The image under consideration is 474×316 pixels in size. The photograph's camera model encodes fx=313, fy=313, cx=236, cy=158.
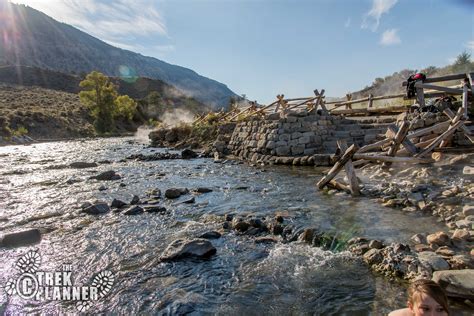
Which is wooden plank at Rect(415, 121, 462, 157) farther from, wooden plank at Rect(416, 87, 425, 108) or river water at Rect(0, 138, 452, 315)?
wooden plank at Rect(416, 87, 425, 108)

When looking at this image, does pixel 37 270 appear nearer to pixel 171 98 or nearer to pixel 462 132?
pixel 462 132

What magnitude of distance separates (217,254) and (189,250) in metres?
0.52

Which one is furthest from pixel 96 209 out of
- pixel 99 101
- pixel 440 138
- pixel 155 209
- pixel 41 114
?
pixel 99 101

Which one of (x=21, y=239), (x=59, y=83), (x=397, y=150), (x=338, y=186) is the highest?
(x=59, y=83)

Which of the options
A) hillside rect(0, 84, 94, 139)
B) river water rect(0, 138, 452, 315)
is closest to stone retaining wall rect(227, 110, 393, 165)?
river water rect(0, 138, 452, 315)

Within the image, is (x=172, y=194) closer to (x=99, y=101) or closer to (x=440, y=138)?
(x=440, y=138)

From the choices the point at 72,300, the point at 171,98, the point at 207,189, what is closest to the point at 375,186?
the point at 207,189

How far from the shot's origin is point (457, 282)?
3.95 m

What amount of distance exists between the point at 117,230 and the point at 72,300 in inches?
111

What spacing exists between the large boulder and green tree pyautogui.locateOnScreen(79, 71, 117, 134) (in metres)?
56.2

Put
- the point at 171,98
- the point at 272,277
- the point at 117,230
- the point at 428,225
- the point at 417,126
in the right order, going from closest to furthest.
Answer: the point at 272,277 < the point at 428,225 < the point at 117,230 < the point at 417,126 < the point at 171,98

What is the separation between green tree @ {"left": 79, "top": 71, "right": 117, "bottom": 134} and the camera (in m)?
54.2

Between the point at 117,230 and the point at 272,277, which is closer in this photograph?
the point at 272,277

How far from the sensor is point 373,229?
638 cm
